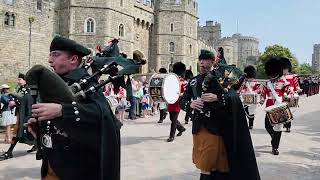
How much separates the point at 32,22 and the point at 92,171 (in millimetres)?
37021

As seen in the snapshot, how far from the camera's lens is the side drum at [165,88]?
9797 millimetres

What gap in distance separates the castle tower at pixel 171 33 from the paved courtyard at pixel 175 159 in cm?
4377

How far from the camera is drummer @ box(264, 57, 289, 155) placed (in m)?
8.63

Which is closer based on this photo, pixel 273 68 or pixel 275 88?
pixel 273 68

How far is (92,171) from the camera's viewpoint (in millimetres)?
2871

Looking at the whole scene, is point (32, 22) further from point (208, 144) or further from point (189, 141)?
point (208, 144)

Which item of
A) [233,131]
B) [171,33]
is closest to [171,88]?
[233,131]

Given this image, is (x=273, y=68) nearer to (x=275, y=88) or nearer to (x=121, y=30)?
(x=275, y=88)

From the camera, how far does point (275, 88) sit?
9188 mm

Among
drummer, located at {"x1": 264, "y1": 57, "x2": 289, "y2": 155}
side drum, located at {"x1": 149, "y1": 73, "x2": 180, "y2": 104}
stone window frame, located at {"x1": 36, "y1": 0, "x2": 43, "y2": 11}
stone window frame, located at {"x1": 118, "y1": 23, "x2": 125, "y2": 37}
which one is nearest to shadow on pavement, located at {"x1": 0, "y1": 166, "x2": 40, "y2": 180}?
side drum, located at {"x1": 149, "y1": 73, "x2": 180, "y2": 104}

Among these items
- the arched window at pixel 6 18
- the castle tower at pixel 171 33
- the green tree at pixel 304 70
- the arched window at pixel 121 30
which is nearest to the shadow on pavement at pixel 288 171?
the arched window at pixel 6 18

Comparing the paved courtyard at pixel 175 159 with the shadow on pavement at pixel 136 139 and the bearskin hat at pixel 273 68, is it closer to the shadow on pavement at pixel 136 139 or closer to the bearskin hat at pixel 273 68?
the shadow on pavement at pixel 136 139

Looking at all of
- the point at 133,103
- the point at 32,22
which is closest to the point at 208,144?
the point at 133,103

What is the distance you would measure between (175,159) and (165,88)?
209 centimetres
